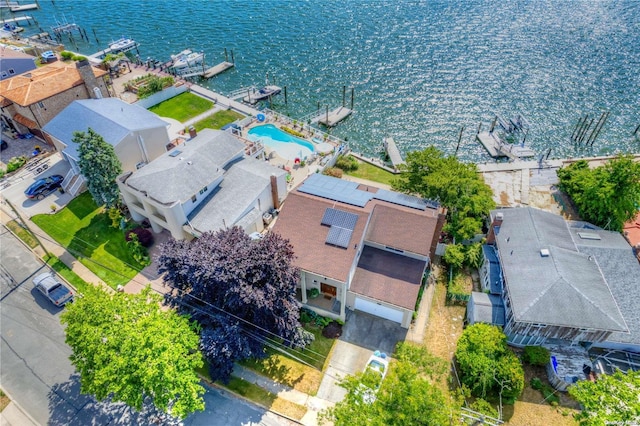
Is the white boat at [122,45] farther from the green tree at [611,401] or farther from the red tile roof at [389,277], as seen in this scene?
the green tree at [611,401]

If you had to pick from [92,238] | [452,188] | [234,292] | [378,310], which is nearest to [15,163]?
[92,238]

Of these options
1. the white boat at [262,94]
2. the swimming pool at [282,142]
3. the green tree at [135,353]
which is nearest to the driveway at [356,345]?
the green tree at [135,353]

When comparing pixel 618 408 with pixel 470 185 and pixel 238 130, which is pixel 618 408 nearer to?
pixel 470 185

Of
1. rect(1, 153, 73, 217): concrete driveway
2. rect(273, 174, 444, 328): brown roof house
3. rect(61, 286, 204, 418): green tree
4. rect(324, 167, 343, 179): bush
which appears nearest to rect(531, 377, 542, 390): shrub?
rect(273, 174, 444, 328): brown roof house

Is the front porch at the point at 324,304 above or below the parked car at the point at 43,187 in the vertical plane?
below

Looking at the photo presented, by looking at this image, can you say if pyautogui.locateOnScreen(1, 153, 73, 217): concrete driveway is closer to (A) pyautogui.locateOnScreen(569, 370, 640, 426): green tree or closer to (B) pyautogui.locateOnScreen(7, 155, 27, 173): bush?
(B) pyautogui.locateOnScreen(7, 155, 27, 173): bush

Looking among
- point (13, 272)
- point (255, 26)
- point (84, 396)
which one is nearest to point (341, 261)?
point (84, 396)
